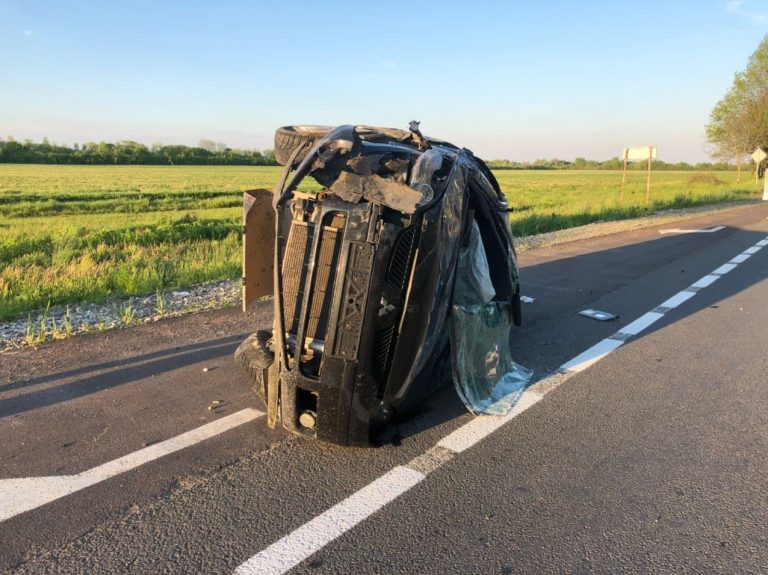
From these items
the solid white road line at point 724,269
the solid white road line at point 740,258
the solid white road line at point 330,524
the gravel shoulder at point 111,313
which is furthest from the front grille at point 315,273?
the solid white road line at point 740,258

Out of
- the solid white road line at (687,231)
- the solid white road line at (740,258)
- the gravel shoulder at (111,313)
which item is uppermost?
the solid white road line at (687,231)

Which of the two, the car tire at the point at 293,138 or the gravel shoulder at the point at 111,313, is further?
the gravel shoulder at the point at 111,313

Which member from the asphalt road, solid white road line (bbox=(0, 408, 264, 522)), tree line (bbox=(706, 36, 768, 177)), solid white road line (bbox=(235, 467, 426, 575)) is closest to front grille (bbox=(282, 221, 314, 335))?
the asphalt road

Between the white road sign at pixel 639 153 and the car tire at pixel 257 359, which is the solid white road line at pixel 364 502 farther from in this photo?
the white road sign at pixel 639 153

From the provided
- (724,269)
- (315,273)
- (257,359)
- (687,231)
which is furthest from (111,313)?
(687,231)

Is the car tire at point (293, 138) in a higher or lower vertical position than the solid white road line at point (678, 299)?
higher

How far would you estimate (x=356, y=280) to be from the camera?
321 centimetres

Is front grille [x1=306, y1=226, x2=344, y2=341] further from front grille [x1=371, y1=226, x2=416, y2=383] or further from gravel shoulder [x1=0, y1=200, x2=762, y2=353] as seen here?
gravel shoulder [x1=0, y1=200, x2=762, y2=353]

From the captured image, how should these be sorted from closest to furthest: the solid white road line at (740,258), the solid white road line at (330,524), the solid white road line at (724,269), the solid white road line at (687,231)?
the solid white road line at (330,524), the solid white road line at (724,269), the solid white road line at (740,258), the solid white road line at (687,231)

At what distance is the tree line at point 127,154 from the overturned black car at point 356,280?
92149 mm

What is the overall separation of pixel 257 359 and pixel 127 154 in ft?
323

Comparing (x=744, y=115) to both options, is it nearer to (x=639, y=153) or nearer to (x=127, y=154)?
(x=639, y=153)

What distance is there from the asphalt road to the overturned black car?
0.33m

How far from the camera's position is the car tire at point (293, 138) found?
3.90m
